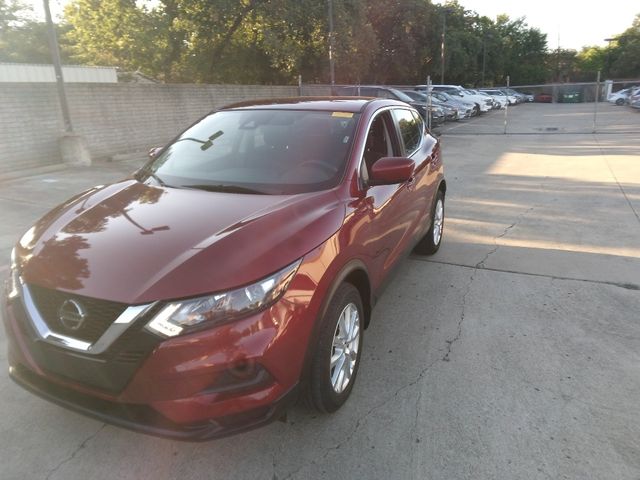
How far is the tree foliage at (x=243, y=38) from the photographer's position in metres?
22.2

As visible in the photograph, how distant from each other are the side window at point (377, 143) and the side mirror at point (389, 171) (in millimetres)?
91

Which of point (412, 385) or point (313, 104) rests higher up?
point (313, 104)

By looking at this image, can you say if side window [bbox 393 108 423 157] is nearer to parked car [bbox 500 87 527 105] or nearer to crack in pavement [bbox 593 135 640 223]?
crack in pavement [bbox 593 135 640 223]

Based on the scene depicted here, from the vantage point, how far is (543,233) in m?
6.30

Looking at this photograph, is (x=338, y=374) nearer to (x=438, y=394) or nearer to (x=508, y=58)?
(x=438, y=394)

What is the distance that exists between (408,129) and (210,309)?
3264 mm

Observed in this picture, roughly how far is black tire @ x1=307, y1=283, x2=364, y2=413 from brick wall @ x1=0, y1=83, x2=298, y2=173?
405 inches

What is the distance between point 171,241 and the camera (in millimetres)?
2371

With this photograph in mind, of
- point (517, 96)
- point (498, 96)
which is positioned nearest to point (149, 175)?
point (498, 96)

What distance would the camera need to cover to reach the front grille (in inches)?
82.0

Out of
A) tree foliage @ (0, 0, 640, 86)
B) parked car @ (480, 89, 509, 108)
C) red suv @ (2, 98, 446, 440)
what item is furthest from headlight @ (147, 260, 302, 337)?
parked car @ (480, 89, 509, 108)

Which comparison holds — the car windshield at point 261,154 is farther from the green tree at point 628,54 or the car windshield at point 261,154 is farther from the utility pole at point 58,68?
the green tree at point 628,54

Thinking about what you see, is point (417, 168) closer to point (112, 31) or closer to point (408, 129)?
point (408, 129)

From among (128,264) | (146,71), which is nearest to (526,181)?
(128,264)
